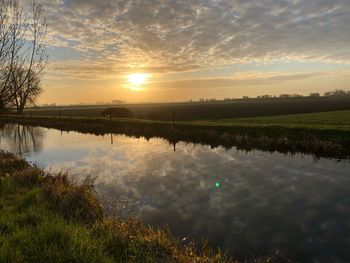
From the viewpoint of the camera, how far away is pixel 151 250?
675 centimetres

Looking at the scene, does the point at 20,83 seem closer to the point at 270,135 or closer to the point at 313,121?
the point at 270,135

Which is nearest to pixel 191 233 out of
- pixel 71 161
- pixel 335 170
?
pixel 335 170

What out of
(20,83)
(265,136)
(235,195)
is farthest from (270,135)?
(20,83)

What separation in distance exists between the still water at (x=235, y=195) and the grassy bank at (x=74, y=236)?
1.19m

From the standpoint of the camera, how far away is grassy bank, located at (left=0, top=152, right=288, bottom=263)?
5.99 metres

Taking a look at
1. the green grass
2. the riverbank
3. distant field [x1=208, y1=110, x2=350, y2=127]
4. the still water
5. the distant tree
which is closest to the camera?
the riverbank

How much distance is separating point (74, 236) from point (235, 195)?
7.57m

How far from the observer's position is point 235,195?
12.5 meters

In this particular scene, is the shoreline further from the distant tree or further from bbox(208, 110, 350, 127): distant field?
the distant tree

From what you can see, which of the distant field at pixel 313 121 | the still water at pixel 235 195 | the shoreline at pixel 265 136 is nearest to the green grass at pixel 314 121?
the distant field at pixel 313 121

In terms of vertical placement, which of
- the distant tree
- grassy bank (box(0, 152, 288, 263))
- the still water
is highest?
the distant tree

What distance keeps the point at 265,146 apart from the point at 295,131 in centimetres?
322

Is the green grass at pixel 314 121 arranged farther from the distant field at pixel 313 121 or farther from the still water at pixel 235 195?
the still water at pixel 235 195

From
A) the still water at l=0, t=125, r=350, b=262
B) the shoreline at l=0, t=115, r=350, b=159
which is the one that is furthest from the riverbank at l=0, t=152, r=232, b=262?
the shoreline at l=0, t=115, r=350, b=159
